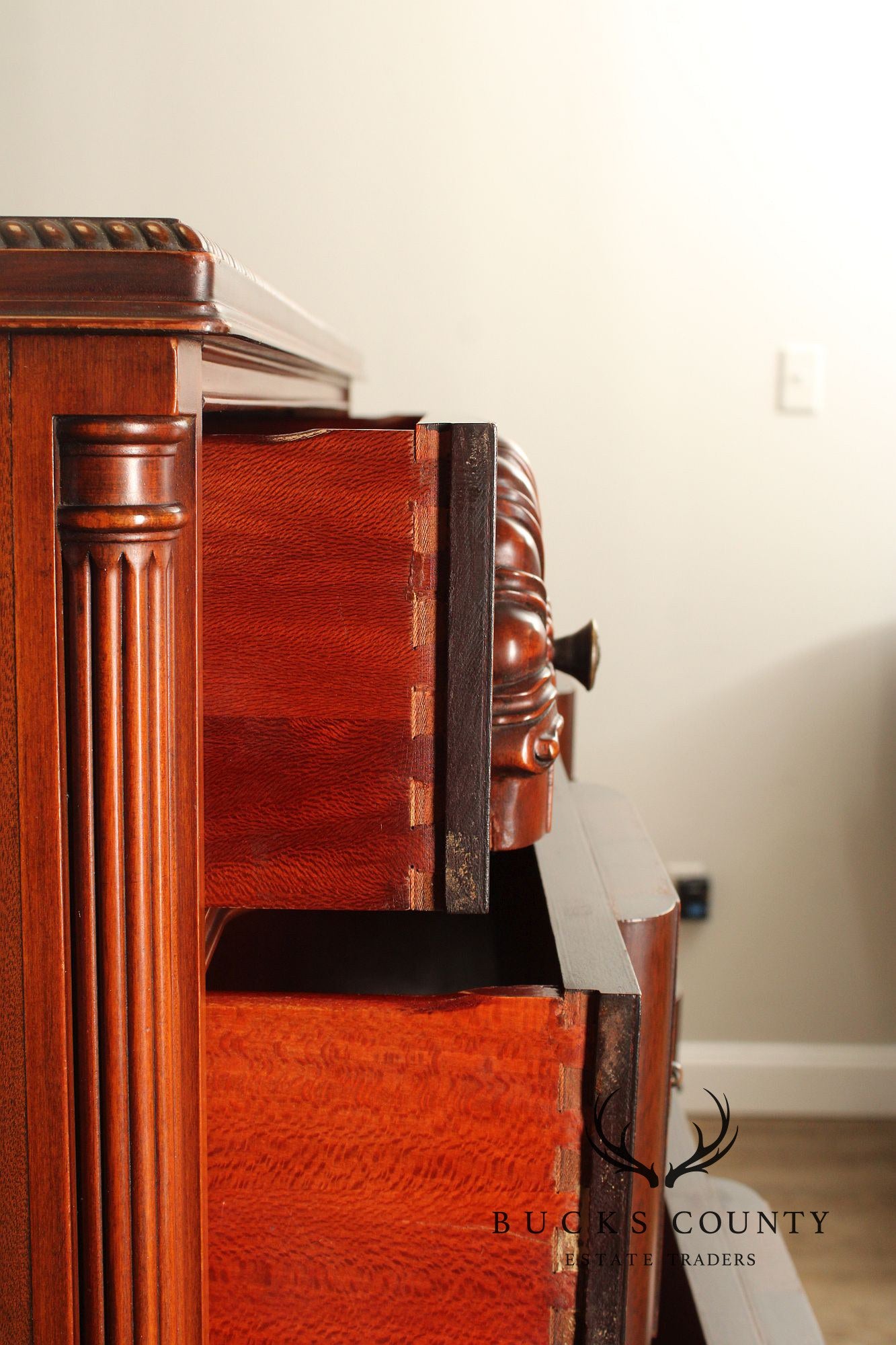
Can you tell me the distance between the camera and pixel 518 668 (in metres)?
0.49

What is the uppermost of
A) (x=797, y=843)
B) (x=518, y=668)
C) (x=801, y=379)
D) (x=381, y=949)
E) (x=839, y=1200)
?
(x=801, y=379)

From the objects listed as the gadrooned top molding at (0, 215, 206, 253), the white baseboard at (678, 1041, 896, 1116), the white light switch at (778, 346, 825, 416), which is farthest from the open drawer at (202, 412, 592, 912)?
the white baseboard at (678, 1041, 896, 1116)

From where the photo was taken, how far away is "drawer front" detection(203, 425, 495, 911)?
1.54ft

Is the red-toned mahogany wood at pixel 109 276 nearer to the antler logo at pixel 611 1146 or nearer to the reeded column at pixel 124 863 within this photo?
the reeded column at pixel 124 863

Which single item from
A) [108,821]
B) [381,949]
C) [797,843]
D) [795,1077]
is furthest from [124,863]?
[795,1077]

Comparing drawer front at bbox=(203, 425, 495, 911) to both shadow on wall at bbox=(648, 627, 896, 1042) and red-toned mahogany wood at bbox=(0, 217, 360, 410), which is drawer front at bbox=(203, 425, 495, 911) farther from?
shadow on wall at bbox=(648, 627, 896, 1042)

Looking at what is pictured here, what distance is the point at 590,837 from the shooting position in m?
0.74

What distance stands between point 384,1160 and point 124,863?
0.18 m

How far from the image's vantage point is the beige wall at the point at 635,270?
1718 millimetres

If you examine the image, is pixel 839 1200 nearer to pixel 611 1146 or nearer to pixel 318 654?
pixel 611 1146

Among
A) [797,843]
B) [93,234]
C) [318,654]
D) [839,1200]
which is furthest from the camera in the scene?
[797,843]

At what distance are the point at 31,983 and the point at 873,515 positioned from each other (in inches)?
66.4

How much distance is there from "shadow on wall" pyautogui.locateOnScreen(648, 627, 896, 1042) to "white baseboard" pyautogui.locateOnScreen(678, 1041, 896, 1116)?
2 centimetres

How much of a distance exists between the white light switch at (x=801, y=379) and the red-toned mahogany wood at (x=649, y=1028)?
1.33 metres
